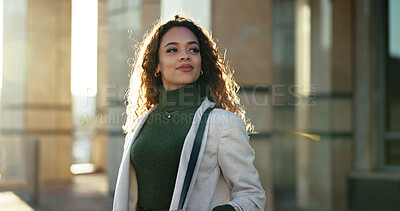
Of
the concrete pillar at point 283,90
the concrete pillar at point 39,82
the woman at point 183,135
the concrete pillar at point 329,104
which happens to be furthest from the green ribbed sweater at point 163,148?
the concrete pillar at point 39,82

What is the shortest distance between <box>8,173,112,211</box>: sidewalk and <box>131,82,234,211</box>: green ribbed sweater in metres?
4.45

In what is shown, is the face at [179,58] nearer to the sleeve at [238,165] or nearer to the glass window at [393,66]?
the sleeve at [238,165]

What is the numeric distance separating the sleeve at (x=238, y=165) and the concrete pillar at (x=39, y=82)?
8096 millimetres

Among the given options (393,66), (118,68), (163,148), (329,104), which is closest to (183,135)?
(163,148)

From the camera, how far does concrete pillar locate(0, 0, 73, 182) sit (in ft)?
30.5

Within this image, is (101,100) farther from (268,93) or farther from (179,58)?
(179,58)

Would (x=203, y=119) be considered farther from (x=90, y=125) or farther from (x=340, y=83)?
(x=90, y=125)

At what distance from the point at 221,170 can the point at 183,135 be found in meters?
0.24

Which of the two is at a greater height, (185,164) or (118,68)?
(118,68)

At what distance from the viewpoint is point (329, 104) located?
7.07 m

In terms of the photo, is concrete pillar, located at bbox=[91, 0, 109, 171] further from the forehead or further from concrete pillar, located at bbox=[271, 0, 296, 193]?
the forehead

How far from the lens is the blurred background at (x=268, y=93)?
4711mm

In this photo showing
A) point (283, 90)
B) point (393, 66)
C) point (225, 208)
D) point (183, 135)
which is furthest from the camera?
point (283, 90)

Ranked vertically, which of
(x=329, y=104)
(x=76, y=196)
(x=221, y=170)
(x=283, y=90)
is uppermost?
(x=283, y=90)
